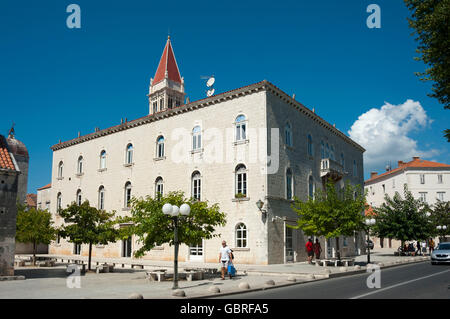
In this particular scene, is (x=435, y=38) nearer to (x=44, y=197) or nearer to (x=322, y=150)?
(x=322, y=150)

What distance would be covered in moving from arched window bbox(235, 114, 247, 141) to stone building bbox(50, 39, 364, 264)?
0.07m

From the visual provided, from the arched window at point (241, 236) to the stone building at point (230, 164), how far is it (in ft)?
0.21

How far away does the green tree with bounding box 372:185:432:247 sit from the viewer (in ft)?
120

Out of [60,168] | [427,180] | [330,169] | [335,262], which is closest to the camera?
[335,262]

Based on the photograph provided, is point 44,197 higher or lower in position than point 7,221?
higher

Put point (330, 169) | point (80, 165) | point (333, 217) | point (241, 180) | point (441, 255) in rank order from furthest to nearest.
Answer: point (80, 165) < point (330, 169) < point (241, 180) < point (441, 255) < point (333, 217)

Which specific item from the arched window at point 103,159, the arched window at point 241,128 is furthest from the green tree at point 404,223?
the arched window at point 103,159

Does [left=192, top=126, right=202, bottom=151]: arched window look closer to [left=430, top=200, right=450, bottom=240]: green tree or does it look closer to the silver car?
the silver car

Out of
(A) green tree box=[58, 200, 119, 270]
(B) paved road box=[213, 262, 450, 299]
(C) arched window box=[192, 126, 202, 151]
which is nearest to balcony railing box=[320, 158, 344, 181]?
(C) arched window box=[192, 126, 202, 151]

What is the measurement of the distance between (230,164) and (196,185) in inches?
140

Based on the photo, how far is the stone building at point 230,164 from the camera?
2555 cm

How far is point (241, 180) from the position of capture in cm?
2648

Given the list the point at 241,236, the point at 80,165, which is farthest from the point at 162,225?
the point at 80,165
